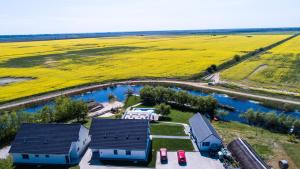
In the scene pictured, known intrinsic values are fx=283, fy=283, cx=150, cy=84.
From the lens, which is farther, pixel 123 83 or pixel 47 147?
pixel 123 83

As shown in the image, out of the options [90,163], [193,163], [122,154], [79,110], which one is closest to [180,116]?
[193,163]

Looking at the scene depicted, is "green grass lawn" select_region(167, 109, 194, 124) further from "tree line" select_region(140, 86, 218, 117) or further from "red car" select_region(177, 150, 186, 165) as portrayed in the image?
"red car" select_region(177, 150, 186, 165)

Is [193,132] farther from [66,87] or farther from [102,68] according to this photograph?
[102,68]

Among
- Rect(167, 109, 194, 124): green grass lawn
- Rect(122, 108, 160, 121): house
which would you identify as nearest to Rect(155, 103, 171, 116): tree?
Rect(122, 108, 160, 121): house

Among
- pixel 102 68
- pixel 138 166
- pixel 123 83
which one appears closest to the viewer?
pixel 138 166

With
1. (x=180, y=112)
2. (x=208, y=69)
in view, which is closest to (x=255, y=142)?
(x=180, y=112)

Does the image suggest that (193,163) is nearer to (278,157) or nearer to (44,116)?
(278,157)
